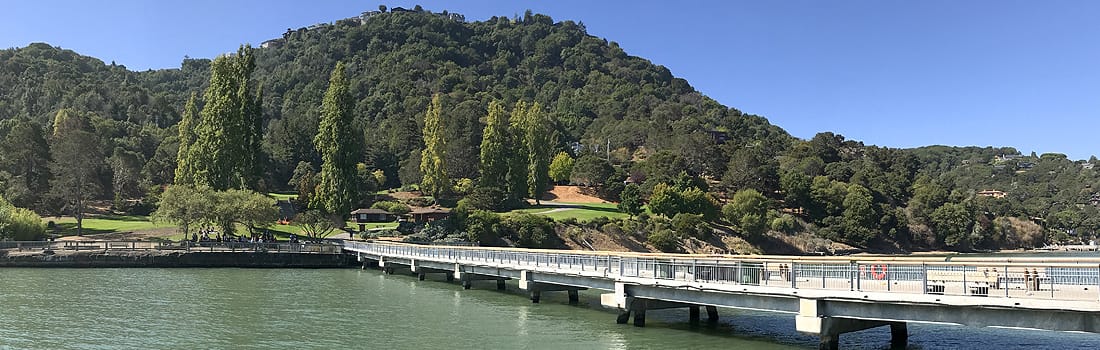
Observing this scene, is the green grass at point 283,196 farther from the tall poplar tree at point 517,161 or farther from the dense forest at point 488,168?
the tall poplar tree at point 517,161

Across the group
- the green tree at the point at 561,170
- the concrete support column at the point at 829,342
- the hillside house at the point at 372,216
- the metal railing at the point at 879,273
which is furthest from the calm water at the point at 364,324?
the green tree at the point at 561,170

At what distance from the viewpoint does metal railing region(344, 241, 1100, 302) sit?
61.7 ft

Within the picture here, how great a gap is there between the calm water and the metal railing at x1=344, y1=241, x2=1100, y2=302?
2332 mm

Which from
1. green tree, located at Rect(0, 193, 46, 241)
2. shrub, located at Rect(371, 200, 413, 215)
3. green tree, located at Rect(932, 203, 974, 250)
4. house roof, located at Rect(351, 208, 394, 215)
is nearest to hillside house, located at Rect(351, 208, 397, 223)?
house roof, located at Rect(351, 208, 394, 215)

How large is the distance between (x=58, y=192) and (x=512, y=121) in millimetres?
53949

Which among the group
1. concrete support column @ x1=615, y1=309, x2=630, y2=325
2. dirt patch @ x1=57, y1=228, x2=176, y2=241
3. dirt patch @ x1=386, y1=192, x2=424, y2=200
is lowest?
concrete support column @ x1=615, y1=309, x2=630, y2=325

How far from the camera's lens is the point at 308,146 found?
5408 inches

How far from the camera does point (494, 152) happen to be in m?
103

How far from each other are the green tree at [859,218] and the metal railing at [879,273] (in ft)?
287

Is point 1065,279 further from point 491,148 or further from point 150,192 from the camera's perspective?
point 150,192

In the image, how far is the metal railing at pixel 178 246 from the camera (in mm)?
61156

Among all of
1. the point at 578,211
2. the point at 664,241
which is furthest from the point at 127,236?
the point at 664,241

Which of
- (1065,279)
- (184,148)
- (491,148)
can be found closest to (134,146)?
(184,148)

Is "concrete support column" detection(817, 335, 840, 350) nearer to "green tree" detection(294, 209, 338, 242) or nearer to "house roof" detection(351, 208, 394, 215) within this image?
"green tree" detection(294, 209, 338, 242)
